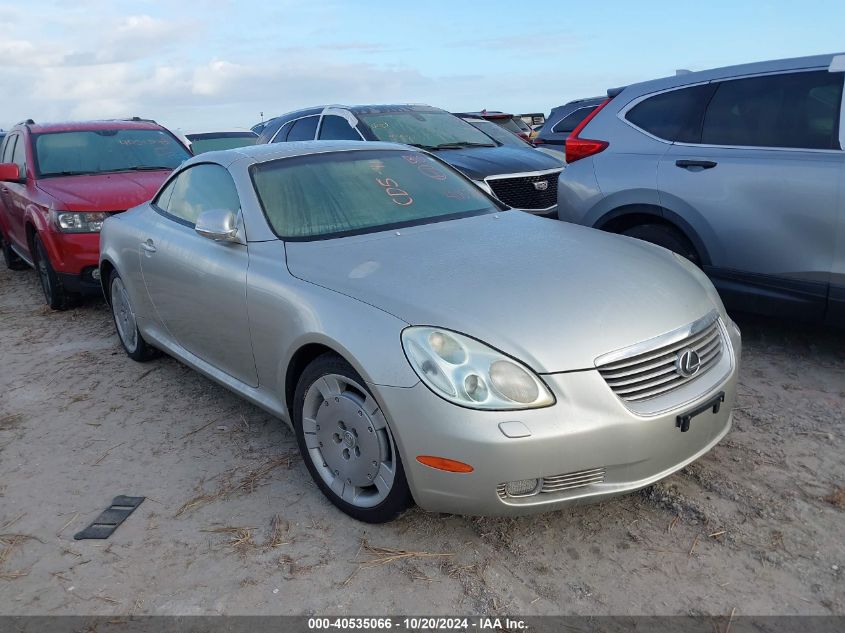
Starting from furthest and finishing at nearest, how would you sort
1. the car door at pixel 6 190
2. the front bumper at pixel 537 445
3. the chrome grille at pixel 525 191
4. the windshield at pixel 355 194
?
the car door at pixel 6 190 < the chrome grille at pixel 525 191 < the windshield at pixel 355 194 < the front bumper at pixel 537 445

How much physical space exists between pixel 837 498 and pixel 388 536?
1.82 metres

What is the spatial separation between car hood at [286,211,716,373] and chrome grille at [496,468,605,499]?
14.9 inches

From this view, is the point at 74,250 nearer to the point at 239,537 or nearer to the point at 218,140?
the point at 239,537

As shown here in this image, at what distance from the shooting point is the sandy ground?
2494 mm

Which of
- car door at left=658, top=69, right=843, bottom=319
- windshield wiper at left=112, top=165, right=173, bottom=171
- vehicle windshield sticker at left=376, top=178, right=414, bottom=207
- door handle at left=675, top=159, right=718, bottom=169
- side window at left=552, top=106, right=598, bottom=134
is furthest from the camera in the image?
side window at left=552, top=106, right=598, bottom=134

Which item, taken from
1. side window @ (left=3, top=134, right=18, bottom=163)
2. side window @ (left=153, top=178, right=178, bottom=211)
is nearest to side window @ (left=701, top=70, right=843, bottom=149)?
side window @ (left=153, top=178, right=178, bottom=211)

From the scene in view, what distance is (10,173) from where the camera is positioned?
6.84m

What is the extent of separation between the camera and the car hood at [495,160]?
23.7 ft

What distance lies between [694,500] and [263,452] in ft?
6.75

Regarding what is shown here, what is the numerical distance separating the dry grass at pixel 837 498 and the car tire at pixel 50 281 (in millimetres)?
5962

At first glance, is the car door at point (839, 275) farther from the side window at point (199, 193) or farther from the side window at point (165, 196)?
the side window at point (165, 196)

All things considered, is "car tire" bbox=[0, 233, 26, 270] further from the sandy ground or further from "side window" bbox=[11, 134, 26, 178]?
the sandy ground

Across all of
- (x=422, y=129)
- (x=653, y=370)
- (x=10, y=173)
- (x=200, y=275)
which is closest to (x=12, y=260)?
(x=10, y=173)

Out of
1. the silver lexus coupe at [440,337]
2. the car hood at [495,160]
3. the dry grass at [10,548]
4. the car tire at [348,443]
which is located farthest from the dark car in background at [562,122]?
the dry grass at [10,548]
